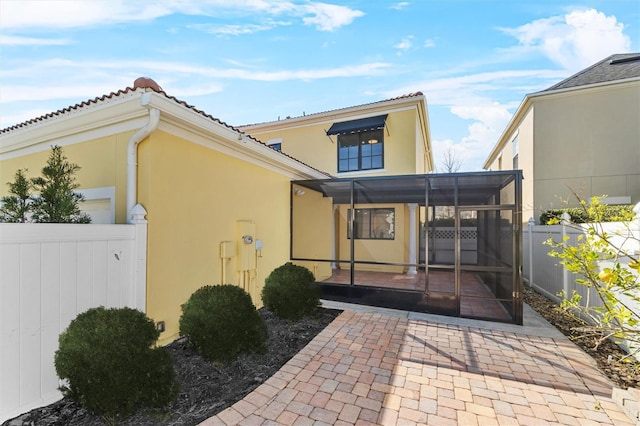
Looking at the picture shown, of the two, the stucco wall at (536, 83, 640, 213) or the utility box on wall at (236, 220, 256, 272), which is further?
the stucco wall at (536, 83, 640, 213)

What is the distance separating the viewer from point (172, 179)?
455 cm

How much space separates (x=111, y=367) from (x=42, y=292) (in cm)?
128

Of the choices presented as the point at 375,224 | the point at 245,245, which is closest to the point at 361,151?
the point at 375,224

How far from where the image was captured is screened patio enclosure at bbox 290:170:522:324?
6152 millimetres

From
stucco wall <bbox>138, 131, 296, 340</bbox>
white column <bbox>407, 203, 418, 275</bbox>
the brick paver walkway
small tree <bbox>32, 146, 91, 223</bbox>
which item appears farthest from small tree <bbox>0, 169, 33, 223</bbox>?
white column <bbox>407, 203, 418, 275</bbox>

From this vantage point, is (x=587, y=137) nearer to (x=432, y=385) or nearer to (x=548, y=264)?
(x=548, y=264)

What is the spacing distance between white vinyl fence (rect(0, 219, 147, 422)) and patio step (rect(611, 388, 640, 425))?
6.40 meters

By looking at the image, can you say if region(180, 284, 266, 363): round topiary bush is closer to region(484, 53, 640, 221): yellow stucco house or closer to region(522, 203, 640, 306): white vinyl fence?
region(522, 203, 640, 306): white vinyl fence

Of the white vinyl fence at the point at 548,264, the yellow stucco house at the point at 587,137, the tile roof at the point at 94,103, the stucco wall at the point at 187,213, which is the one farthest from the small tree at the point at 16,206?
the yellow stucco house at the point at 587,137

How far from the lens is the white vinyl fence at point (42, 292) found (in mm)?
2762

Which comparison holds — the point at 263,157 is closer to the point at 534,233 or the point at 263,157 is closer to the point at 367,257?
the point at 367,257

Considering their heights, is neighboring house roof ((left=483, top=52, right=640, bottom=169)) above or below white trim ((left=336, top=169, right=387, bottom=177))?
above

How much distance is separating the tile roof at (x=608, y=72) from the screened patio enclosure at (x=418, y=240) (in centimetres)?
726

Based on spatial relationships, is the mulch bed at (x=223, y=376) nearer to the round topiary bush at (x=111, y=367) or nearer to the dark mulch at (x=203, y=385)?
the dark mulch at (x=203, y=385)
